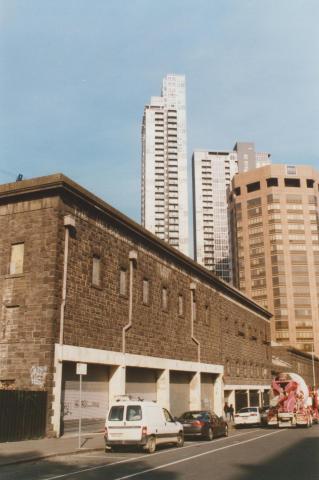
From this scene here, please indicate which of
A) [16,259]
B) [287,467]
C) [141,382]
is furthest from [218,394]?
[287,467]

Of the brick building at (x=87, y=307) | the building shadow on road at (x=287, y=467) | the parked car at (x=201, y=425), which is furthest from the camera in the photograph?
the parked car at (x=201, y=425)

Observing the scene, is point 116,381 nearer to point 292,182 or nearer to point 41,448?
point 41,448

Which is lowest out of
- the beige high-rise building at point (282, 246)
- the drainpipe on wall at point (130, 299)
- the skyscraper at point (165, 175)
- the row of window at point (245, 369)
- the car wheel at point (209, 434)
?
the car wheel at point (209, 434)

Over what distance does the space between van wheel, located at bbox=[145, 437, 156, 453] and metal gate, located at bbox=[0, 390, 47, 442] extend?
16.3 feet

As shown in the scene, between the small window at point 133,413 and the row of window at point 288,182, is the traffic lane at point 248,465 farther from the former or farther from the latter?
the row of window at point 288,182

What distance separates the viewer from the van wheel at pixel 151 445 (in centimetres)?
1753

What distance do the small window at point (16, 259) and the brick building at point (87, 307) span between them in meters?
0.05

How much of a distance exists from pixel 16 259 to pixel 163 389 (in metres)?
13.2

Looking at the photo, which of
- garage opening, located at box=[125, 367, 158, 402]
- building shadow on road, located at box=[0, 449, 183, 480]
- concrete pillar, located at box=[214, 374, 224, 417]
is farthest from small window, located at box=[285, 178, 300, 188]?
building shadow on road, located at box=[0, 449, 183, 480]

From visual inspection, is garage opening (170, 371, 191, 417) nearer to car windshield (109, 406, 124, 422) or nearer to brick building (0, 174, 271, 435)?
brick building (0, 174, 271, 435)

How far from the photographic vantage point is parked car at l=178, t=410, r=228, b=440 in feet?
78.9

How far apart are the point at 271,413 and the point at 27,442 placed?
59.4ft

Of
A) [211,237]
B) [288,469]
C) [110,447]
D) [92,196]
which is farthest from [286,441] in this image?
[211,237]

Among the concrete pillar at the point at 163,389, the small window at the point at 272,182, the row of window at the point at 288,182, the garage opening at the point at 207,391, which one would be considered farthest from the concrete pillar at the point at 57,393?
the row of window at the point at 288,182
